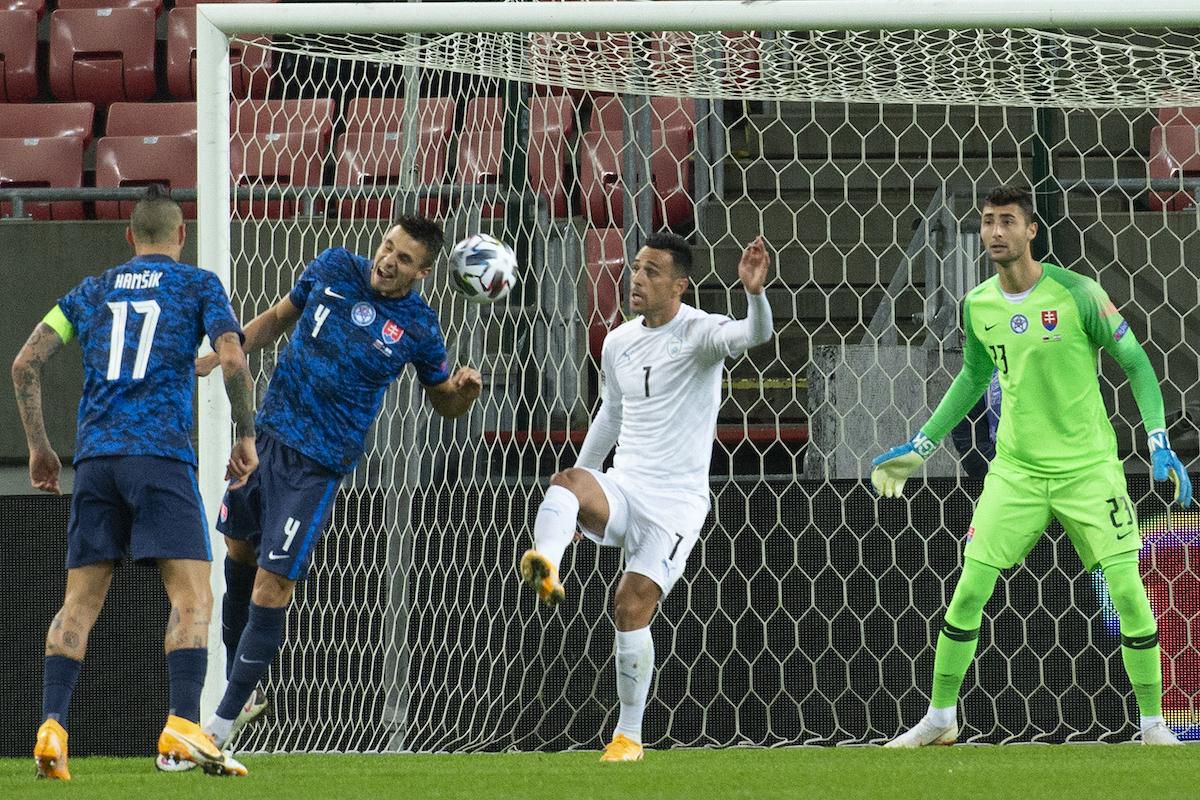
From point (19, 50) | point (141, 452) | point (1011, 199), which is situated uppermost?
point (19, 50)

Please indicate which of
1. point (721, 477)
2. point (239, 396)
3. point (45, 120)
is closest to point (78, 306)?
point (239, 396)

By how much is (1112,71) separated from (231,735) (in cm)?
436

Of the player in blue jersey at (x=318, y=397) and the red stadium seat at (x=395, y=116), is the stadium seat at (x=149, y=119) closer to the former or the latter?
the red stadium seat at (x=395, y=116)

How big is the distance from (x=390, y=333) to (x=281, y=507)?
658 mm

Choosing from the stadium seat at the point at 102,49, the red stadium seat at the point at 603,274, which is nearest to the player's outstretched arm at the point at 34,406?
the red stadium seat at the point at 603,274

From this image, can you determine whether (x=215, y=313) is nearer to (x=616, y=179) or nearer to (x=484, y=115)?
(x=484, y=115)

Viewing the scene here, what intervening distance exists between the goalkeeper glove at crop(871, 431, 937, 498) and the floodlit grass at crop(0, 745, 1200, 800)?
3.04 feet

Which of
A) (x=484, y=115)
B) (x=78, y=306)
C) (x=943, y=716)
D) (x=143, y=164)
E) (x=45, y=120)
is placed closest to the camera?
(x=78, y=306)

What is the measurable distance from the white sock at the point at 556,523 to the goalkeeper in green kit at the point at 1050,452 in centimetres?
146

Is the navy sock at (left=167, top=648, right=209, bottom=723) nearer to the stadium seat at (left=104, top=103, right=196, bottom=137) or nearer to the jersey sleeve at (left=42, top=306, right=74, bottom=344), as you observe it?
the jersey sleeve at (left=42, top=306, right=74, bottom=344)

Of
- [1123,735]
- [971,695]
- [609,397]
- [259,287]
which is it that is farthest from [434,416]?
[1123,735]

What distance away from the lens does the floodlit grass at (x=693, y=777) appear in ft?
13.5

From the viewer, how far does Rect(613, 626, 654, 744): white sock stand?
215 inches

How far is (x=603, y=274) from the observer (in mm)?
7684
